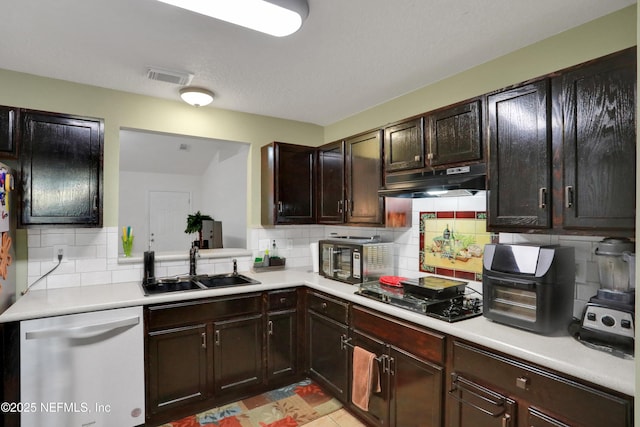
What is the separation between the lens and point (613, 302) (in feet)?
4.80

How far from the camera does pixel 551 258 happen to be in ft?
5.24

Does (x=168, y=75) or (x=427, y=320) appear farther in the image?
(x=168, y=75)

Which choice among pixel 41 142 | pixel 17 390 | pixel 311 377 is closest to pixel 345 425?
pixel 311 377

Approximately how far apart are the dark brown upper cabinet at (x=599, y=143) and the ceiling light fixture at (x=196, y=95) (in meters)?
2.43

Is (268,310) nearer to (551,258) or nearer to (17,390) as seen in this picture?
(17,390)

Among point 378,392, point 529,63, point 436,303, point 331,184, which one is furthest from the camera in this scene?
point 331,184

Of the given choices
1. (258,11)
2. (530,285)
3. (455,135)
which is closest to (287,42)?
(258,11)

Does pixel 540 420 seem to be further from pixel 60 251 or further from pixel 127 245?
pixel 60 251

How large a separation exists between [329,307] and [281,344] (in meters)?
0.60

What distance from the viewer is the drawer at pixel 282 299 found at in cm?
283

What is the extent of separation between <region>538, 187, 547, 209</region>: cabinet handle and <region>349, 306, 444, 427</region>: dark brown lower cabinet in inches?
33.5

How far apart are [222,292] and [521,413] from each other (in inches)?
79.1

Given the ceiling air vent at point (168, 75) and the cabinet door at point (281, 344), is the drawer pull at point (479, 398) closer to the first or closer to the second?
the cabinet door at point (281, 344)

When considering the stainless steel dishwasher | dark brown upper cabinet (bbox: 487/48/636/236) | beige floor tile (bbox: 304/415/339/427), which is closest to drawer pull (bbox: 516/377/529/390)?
dark brown upper cabinet (bbox: 487/48/636/236)
